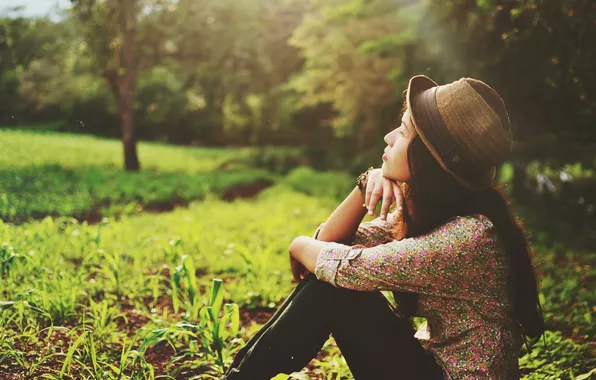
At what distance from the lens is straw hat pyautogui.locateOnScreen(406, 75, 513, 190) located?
180 cm

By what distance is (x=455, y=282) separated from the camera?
73.0 inches

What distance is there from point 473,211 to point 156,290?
2.60 m

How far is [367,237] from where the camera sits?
2.46 metres

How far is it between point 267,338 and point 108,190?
29.2 ft

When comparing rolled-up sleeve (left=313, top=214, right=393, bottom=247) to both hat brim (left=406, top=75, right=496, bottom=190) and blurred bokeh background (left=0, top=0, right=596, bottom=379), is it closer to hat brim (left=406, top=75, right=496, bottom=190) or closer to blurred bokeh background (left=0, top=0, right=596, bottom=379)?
hat brim (left=406, top=75, right=496, bottom=190)

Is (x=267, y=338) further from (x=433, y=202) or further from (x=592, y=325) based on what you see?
(x=592, y=325)

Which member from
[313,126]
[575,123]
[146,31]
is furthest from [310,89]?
Answer: [575,123]

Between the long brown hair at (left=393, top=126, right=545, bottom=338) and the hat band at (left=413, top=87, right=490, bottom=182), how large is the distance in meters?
0.06

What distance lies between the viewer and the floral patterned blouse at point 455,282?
71.2 inches

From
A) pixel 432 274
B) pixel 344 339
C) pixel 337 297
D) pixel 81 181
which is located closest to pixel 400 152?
pixel 432 274

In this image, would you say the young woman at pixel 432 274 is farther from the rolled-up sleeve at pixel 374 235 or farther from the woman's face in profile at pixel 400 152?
the rolled-up sleeve at pixel 374 235

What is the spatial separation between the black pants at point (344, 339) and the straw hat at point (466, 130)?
0.62 meters

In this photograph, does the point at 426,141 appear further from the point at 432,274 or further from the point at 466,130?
the point at 432,274

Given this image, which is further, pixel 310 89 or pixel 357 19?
pixel 310 89
